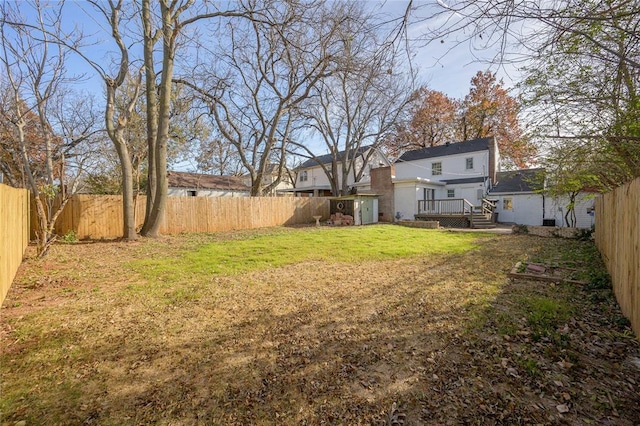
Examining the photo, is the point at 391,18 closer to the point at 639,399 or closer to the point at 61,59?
the point at 639,399

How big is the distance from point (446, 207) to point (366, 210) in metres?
5.54

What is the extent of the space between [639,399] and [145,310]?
221 inches

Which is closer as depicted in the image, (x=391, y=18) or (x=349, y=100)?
(x=391, y=18)

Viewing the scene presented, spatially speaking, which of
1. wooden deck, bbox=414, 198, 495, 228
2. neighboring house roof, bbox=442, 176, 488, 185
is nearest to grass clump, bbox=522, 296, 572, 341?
wooden deck, bbox=414, 198, 495, 228

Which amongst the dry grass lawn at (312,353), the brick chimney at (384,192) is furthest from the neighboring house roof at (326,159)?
the dry grass lawn at (312,353)

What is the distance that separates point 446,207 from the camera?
1945 cm

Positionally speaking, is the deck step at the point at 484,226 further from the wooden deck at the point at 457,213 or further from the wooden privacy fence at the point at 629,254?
the wooden privacy fence at the point at 629,254

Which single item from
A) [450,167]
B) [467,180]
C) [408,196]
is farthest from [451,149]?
[408,196]

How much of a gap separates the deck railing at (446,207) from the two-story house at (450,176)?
0.33 feet

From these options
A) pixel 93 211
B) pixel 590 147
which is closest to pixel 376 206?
pixel 590 147

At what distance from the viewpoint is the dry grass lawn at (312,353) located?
223 cm

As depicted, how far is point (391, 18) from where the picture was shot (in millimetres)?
2932

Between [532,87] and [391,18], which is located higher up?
[532,87]

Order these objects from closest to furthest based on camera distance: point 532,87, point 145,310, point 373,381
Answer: point 373,381
point 145,310
point 532,87
